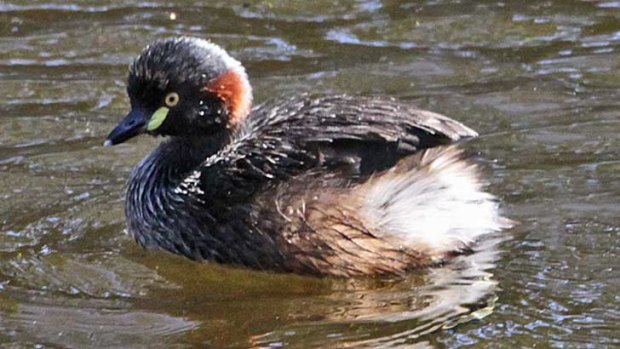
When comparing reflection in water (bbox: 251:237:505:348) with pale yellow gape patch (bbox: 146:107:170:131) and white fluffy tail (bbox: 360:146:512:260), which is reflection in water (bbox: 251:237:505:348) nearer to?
white fluffy tail (bbox: 360:146:512:260)

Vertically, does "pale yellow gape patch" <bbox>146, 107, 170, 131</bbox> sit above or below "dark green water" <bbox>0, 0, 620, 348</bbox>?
above

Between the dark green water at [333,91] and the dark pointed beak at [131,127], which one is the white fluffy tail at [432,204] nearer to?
the dark green water at [333,91]

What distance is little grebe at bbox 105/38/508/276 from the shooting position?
6.09 metres

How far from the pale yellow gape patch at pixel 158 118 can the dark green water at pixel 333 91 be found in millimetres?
581

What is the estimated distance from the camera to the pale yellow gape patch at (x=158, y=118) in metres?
6.59

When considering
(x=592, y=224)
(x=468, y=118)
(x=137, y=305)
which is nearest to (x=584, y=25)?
(x=468, y=118)

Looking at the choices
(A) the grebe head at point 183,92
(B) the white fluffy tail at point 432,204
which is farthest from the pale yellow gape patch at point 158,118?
(B) the white fluffy tail at point 432,204

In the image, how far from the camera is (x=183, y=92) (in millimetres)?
6574

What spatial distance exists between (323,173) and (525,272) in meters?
0.93

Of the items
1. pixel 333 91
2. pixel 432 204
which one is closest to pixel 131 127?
pixel 432 204

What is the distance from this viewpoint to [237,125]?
6703mm

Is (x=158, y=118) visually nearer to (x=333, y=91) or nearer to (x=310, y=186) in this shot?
(x=310, y=186)

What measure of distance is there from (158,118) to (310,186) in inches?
35.4

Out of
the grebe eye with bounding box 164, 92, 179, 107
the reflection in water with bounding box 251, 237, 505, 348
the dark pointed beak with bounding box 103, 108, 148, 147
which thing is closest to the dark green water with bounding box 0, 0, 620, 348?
the reflection in water with bounding box 251, 237, 505, 348
